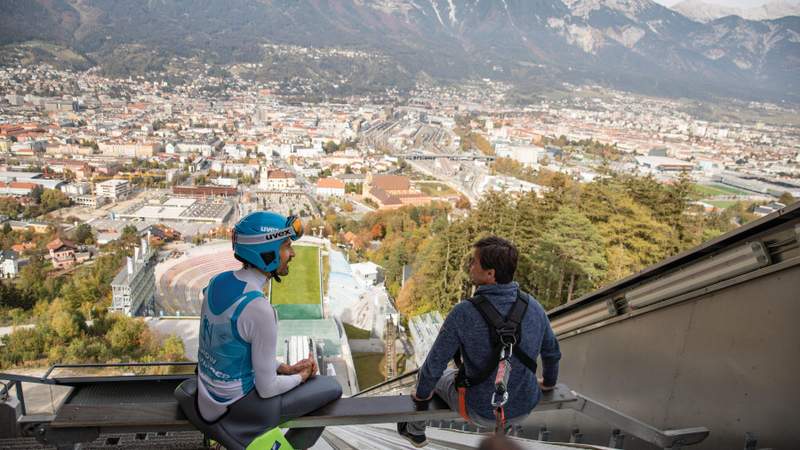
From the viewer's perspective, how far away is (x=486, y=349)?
1.40 metres

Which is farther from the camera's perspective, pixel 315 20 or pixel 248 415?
pixel 315 20

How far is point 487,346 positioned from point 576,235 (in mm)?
7734

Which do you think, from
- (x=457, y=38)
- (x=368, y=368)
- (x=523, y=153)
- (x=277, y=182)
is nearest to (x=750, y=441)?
(x=368, y=368)

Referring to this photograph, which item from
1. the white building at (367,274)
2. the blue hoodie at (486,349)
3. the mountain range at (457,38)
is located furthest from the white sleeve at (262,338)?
the mountain range at (457,38)

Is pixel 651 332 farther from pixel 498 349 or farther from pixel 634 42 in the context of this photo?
pixel 634 42

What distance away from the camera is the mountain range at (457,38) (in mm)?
92625

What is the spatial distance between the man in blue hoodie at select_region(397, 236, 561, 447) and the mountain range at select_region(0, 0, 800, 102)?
88.7m

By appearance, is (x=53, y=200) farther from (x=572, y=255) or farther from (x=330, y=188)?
(x=572, y=255)

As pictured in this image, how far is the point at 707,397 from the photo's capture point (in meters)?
1.65

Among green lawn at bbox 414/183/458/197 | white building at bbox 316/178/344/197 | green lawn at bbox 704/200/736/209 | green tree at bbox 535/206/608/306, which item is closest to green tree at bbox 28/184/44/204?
white building at bbox 316/178/344/197

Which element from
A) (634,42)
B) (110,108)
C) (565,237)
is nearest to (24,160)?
(110,108)

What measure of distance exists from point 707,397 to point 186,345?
1282cm

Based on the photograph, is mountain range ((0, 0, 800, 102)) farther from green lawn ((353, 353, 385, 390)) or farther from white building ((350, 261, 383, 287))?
green lawn ((353, 353, 385, 390))

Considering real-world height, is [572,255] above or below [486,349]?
below
